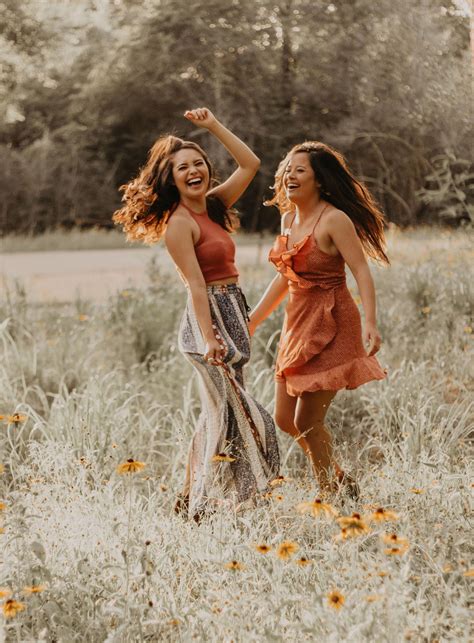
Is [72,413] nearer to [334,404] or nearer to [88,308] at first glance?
[334,404]

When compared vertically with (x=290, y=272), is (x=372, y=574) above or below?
below

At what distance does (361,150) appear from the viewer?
16625 millimetres

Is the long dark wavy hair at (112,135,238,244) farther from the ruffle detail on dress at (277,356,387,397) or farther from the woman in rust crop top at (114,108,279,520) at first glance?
the ruffle detail on dress at (277,356,387,397)

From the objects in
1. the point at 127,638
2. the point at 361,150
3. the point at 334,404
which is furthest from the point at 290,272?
the point at 361,150

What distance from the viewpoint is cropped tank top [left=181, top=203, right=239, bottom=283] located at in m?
2.91

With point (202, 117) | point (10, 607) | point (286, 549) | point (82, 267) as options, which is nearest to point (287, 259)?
point (202, 117)

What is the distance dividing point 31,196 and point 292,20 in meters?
6.22

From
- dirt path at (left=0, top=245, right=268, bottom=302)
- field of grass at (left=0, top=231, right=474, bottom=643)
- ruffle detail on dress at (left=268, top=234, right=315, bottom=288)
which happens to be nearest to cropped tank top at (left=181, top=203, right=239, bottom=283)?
ruffle detail on dress at (left=268, top=234, right=315, bottom=288)

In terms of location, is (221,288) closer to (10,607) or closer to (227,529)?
(227,529)

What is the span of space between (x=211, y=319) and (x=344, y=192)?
26.4 inches

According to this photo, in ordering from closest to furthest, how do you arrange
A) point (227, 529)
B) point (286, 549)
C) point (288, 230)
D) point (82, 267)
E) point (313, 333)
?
point (286, 549), point (227, 529), point (313, 333), point (288, 230), point (82, 267)

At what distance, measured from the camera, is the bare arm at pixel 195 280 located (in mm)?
2828

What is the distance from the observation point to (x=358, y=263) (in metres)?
2.84

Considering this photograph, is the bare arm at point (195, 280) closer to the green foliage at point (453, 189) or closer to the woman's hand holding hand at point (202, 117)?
the woman's hand holding hand at point (202, 117)
